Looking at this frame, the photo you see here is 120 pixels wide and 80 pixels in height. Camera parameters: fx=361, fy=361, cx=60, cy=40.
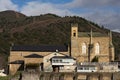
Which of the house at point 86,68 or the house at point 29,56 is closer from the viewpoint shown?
the house at point 86,68

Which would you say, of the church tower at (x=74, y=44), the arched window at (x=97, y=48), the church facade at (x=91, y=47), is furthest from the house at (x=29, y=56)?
the arched window at (x=97, y=48)

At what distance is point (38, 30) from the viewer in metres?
160

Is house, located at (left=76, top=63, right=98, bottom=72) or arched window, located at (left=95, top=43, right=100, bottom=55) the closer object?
house, located at (left=76, top=63, right=98, bottom=72)

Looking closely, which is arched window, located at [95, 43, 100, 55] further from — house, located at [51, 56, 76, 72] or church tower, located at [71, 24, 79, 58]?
house, located at [51, 56, 76, 72]

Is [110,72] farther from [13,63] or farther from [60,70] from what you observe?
[13,63]

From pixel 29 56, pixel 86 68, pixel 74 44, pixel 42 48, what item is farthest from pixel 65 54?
pixel 86 68

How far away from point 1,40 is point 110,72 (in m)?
78.8

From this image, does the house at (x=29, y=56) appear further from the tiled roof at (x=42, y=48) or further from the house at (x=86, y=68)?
the house at (x=86, y=68)

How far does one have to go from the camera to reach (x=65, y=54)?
75.6 metres

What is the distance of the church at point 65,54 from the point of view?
71062mm

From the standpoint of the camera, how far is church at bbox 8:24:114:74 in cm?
7106

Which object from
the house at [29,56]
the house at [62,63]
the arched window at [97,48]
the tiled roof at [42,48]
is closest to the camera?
the house at [62,63]

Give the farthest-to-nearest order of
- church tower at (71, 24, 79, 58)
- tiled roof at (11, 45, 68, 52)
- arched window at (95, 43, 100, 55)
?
arched window at (95, 43, 100, 55), church tower at (71, 24, 79, 58), tiled roof at (11, 45, 68, 52)

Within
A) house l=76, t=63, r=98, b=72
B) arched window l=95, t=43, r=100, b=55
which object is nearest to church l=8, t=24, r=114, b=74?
arched window l=95, t=43, r=100, b=55
